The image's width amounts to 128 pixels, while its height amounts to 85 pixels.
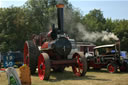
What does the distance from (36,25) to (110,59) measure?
20.5 metres

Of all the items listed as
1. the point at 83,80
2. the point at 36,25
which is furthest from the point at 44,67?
the point at 36,25

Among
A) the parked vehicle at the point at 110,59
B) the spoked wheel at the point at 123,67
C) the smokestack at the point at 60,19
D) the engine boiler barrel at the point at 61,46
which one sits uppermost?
the smokestack at the point at 60,19

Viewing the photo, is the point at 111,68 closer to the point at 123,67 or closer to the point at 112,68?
the point at 112,68

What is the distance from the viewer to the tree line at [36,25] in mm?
26734

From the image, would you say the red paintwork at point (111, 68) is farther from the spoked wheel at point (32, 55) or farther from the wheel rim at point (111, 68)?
the spoked wheel at point (32, 55)

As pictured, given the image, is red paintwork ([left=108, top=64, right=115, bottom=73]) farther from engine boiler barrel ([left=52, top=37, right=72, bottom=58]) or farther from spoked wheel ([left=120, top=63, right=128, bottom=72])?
engine boiler barrel ([left=52, top=37, right=72, bottom=58])

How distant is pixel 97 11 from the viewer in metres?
66.4

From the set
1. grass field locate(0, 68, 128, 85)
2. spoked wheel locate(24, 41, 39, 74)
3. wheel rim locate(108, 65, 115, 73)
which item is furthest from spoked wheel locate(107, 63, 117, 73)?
spoked wheel locate(24, 41, 39, 74)

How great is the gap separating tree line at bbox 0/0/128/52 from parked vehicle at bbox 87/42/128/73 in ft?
55.7

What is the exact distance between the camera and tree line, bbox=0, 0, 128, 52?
26734 millimetres

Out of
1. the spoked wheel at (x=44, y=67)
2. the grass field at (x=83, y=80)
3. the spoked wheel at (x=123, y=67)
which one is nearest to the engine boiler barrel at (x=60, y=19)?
the spoked wheel at (x=44, y=67)

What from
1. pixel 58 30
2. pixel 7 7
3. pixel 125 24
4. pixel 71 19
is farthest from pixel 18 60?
pixel 125 24

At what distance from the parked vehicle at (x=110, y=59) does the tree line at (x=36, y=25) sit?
17.0 m

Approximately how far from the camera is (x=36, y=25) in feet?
97.1
